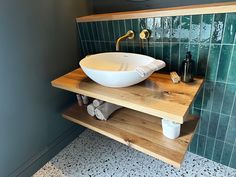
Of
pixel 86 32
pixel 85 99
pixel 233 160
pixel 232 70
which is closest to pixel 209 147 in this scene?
pixel 233 160

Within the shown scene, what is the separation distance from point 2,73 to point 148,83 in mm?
890

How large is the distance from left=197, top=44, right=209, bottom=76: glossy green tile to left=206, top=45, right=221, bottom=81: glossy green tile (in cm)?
2

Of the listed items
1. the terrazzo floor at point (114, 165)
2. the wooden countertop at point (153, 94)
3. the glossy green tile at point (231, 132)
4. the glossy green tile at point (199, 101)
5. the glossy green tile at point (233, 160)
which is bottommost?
the terrazzo floor at point (114, 165)

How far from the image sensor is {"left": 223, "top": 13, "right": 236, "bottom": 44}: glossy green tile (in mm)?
936

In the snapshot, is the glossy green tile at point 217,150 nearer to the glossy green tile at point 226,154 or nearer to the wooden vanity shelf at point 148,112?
the glossy green tile at point 226,154

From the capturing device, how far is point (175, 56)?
46.8 inches

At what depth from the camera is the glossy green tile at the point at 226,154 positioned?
4.10ft

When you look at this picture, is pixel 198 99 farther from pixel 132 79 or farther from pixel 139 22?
pixel 139 22

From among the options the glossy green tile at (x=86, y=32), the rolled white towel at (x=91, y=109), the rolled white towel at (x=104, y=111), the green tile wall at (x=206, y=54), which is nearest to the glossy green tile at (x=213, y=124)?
the green tile wall at (x=206, y=54)

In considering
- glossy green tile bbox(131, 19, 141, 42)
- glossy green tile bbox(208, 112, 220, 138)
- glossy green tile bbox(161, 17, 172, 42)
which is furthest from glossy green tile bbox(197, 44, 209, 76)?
glossy green tile bbox(131, 19, 141, 42)

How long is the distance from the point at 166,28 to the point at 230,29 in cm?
35

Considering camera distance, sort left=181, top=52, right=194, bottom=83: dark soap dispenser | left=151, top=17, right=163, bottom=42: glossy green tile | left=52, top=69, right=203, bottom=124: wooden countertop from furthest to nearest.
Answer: left=151, top=17, right=163, bottom=42: glossy green tile, left=181, top=52, right=194, bottom=83: dark soap dispenser, left=52, top=69, right=203, bottom=124: wooden countertop

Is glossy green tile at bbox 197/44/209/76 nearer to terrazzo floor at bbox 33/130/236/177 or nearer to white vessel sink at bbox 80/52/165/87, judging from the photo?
white vessel sink at bbox 80/52/165/87

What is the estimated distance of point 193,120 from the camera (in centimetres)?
122
